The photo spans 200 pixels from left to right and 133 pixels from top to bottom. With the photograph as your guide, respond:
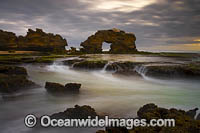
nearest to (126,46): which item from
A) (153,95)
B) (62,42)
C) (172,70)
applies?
(62,42)

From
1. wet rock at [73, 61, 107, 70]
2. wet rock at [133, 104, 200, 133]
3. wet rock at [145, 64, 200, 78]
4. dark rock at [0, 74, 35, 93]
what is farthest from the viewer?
wet rock at [73, 61, 107, 70]

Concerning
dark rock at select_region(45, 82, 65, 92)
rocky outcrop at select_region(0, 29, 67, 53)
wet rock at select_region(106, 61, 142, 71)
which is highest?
rocky outcrop at select_region(0, 29, 67, 53)

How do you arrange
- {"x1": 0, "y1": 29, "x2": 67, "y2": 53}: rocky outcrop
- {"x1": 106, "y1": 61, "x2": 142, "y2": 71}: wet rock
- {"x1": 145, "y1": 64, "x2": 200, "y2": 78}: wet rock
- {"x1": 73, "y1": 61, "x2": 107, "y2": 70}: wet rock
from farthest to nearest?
{"x1": 0, "y1": 29, "x2": 67, "y2": 53}: rocky outcrop → {"x1": 73, "y1": 61, "x2": 107, "y2": 70}: wet rock → {"x1": 106, "y1": 61, "x2": 142, "y2": 71}: wet rock → {"x1": 145, "y1": 64, "x2": 200, "y2": 78}: wet rock

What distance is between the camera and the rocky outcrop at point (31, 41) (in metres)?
49.5

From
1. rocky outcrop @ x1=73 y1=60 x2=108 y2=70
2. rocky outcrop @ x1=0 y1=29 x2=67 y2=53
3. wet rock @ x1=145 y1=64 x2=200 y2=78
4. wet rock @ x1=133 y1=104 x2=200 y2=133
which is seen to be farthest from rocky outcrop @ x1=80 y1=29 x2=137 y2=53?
wet rock @ x1=133 y1=104 x2=200 y2=133

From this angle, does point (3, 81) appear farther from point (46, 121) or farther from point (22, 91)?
point (46, 121)

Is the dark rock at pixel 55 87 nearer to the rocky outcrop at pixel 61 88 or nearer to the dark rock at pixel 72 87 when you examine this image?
the rocky outcrop at pixel 61 88

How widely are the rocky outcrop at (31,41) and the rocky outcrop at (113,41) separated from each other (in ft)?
39.7

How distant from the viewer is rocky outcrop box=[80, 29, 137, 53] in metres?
65.6

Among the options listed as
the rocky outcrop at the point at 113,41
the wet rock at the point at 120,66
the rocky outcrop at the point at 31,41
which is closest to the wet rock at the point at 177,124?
the wet rock at the point at 120,66

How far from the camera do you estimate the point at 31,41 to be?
5438 cm

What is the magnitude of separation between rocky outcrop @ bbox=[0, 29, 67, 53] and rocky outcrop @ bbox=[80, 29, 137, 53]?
12.1 m

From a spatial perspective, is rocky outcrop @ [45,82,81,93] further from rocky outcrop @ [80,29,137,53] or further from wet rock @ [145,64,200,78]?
rocky outcrop @ [80,29,137,53]

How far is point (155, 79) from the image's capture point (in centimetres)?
1452
